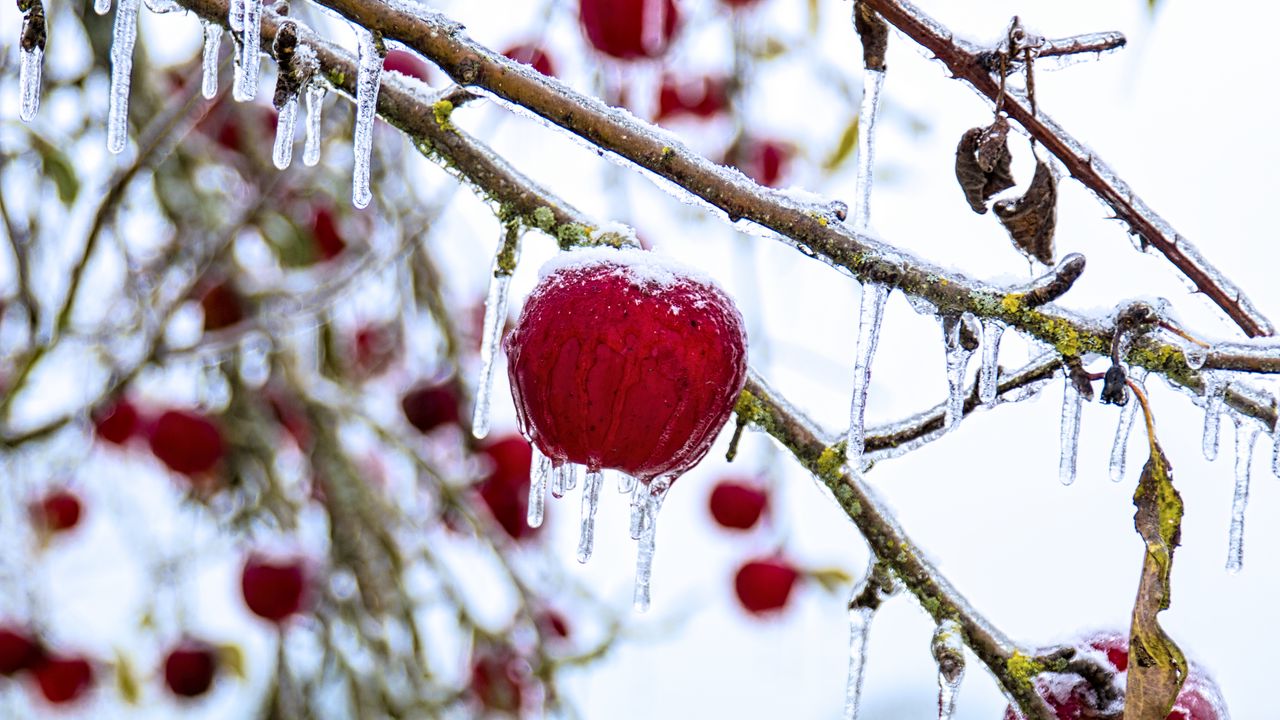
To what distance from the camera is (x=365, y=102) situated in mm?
580

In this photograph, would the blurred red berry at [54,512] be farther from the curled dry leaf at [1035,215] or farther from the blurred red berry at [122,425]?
the curled dry leaf at [1035,215]

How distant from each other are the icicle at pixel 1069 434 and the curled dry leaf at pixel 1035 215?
76mm

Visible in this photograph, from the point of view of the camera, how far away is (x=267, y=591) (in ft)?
4.94

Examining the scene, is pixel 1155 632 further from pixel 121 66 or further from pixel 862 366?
pixel 121 66

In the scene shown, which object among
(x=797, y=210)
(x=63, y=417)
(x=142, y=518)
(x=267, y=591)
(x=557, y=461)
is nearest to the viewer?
(x=797, y=210)

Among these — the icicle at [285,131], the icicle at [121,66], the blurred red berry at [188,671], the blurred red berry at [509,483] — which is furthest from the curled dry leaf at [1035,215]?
the blurred red berry at [188,671]

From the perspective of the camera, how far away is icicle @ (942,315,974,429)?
550mm

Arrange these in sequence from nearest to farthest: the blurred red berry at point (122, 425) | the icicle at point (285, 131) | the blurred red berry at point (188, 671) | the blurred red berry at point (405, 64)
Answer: the icicle at point (285, 131), the blurred red berry at point (405, 64), the blurred red berry at point (188, 671), the blurred red berry at point (122, 425)

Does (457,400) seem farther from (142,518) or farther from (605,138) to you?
(605,138)

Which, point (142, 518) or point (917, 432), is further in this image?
point (142, 518)

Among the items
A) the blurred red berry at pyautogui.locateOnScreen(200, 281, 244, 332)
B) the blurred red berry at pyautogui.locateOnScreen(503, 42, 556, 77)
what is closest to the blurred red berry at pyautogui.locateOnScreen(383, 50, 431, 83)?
the blurred red berry at pyautogui.locateOnScreen(503, 42, 556, 77)

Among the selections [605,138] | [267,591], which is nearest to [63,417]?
[267,591]

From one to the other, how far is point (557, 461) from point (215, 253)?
0.60 metres

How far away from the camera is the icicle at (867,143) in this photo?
0.60m
